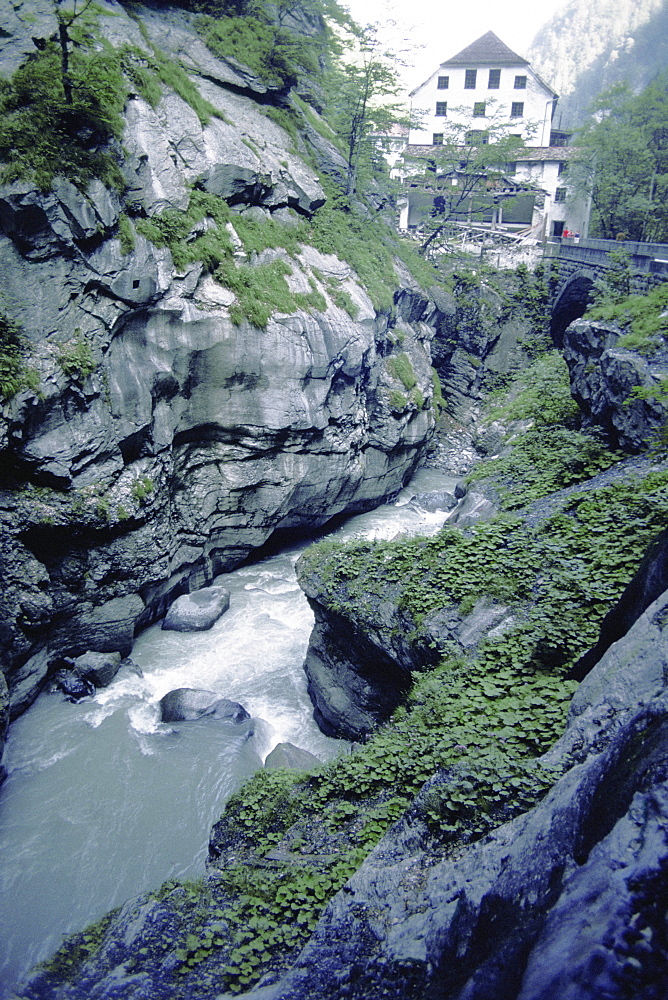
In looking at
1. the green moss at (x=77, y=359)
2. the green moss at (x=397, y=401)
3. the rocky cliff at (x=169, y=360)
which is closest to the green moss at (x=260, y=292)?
the rocky cliff at (x=169, y=360)

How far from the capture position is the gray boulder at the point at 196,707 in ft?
40.3

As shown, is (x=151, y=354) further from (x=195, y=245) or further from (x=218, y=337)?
(x=195, y=245)

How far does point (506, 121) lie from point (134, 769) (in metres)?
46.2

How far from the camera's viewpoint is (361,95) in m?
24.9

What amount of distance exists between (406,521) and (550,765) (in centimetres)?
1642

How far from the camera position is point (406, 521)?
2116 centimetres

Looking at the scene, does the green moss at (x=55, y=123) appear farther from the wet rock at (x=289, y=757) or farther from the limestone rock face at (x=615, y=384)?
the wet rock at (x=289, y=757)

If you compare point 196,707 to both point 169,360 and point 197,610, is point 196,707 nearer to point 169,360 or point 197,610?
point 197,610

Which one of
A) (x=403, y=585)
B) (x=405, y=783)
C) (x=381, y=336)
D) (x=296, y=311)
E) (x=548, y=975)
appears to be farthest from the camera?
(x=381, y=336)

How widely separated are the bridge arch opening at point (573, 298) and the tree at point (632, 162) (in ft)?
31.9

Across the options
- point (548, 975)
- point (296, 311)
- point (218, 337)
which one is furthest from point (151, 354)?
point (548, 975)

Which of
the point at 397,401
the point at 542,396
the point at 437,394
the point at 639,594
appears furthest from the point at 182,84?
the point at 639,594

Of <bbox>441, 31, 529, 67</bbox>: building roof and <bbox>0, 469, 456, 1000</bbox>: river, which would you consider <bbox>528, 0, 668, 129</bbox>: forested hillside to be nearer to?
<bbox>441, 31, 529, 67</bbox>: building roof

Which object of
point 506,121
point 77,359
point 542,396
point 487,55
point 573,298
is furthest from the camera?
point 487,55
